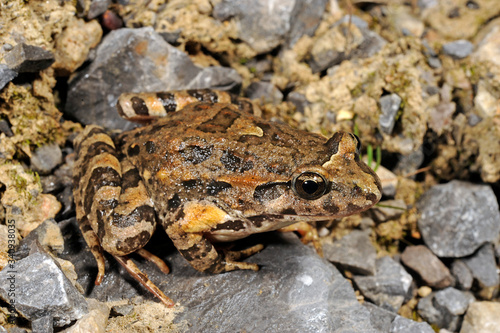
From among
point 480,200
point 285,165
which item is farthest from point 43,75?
point 480,200

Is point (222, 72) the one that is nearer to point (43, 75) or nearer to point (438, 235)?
point (43, 75)

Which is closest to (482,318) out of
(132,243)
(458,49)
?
(458,49)

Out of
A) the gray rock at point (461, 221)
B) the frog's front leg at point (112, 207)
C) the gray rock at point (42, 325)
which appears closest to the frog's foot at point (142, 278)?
the frog's front leg at point (112, 207)

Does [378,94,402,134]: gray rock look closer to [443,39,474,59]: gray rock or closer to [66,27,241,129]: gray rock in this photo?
[443,39,474,59]: gray rock

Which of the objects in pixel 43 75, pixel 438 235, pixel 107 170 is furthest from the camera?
pixel 438 235

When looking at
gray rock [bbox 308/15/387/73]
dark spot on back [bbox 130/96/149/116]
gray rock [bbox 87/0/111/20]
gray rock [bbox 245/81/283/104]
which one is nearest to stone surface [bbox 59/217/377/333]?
dark spot on back [bbox 130/96/149/116]

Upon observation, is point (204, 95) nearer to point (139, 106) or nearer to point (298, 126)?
point (139, 106)

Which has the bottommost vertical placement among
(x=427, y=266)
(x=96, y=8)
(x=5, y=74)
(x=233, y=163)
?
(x=427, y=266)
